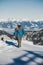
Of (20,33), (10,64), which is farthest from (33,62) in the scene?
(20,33)

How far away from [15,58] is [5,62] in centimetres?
85

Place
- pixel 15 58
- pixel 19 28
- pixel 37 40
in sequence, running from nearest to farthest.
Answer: pixel 15 58 < pixel 19 28 < pixel 37 40

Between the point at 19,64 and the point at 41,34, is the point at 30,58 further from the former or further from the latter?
the point at 41,34

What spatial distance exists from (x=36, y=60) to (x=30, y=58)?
0.42 metres

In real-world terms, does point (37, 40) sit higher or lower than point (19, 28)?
lower

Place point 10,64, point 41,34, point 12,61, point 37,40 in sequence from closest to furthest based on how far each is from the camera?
point 10,64
point 12,61
point 37,40
point 41,34

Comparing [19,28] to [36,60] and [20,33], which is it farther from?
[36,60]

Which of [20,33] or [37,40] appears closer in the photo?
[20,33]

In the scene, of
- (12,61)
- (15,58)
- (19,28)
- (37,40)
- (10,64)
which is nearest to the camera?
(10,64)

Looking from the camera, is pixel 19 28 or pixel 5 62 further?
pixel 19 28

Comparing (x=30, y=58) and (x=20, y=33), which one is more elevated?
(x=20, y=33)

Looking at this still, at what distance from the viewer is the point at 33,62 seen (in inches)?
298

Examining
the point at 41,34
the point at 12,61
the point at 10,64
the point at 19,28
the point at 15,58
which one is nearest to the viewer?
the point at 10,64

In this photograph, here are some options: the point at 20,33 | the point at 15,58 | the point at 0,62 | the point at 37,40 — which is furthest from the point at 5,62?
the point at 37,40
